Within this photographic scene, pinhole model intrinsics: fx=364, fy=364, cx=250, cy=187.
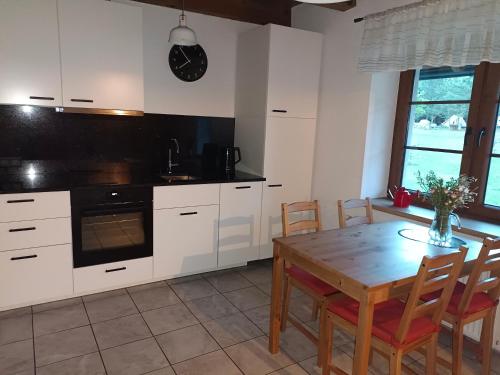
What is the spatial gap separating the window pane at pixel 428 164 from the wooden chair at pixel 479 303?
887mm

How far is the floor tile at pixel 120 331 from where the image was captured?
2.24m

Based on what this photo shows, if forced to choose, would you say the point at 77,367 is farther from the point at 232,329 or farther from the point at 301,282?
the point at 301,282

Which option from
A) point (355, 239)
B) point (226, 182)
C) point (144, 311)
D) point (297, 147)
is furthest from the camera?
point (297, 147)

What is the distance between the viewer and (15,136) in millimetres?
2781

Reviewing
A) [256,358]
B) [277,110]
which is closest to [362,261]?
[256,358]

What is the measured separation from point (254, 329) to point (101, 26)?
7.93ft

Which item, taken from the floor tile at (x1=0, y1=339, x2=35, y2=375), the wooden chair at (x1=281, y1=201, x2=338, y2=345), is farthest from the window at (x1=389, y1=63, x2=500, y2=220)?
the floor tile at (x1=0, y1=339, x2=35, y2=375)

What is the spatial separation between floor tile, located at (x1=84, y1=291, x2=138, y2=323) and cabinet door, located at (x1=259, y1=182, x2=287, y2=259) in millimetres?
1275

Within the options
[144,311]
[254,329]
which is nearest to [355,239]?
[254,329]

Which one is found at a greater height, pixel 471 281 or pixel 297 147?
pixel 297 147

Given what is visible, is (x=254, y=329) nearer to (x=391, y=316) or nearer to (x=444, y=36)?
(x=391, y=316)

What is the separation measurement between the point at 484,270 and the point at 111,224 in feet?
7.73

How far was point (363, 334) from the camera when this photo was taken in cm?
158

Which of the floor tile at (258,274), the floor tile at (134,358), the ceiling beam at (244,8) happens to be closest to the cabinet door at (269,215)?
the floor tile at (258,274)
